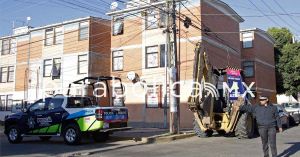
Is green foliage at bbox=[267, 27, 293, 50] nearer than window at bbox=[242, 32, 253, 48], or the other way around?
window at bbox=[242, 32, 253, 48]

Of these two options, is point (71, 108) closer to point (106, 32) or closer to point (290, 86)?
point (106, 32)

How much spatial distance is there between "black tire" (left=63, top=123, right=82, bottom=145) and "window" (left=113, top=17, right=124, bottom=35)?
1729cm

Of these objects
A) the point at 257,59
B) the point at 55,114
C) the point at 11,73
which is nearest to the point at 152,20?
the point at 257,59

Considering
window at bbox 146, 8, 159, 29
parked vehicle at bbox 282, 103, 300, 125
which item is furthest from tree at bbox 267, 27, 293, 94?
window at bbox 146, 8, 159, 29

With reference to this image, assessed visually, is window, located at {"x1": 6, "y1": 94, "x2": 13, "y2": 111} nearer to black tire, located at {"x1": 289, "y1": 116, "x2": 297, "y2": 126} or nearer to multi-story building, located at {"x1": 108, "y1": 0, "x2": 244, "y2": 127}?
multi-story building, located at {"x1": 108, "y1": 0, "x2": 244, "y2": 127}

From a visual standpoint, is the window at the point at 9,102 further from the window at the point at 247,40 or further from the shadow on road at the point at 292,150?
the shadow on road at the point at 292,150

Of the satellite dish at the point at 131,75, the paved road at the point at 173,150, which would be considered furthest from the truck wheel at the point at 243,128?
the satellite dish at the point at 131,75

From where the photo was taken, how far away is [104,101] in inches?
1190

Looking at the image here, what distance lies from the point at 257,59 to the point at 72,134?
88.6 ft

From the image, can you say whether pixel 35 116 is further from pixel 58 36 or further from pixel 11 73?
pixel 11 73

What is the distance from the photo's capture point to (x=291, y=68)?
1673 inches

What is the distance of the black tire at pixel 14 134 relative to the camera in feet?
57.1

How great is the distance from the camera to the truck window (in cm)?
1638

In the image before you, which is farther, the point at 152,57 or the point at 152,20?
the point at 152,20
